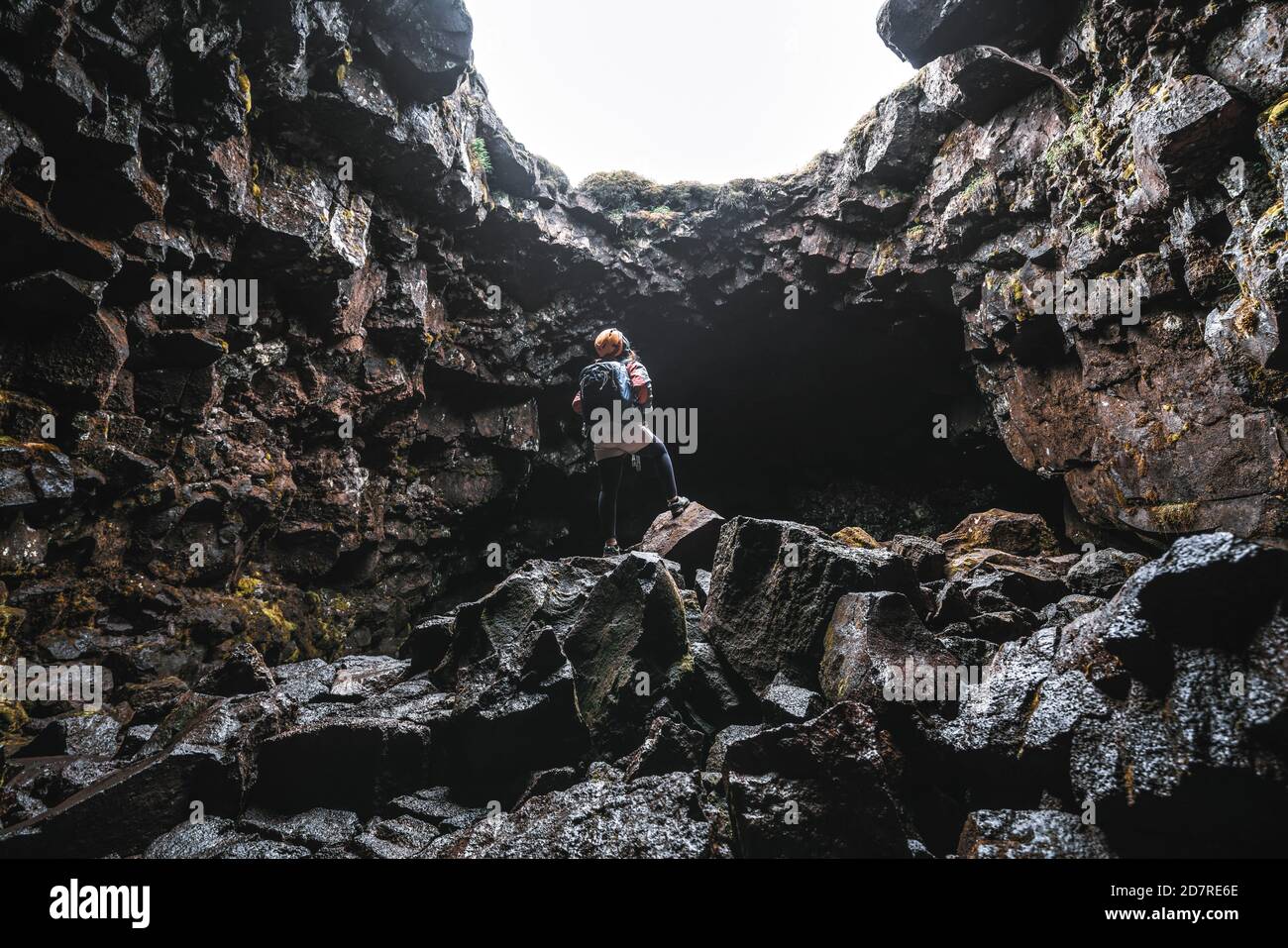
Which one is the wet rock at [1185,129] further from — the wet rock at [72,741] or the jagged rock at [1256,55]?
the wet rock at [72,741]

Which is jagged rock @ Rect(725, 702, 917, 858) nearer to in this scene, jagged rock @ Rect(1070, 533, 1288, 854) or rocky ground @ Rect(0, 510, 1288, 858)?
rocky ground @ Rect(0, 510, 1288, 858)

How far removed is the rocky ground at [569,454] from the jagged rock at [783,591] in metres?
0.04

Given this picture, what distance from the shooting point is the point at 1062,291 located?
30.8ft

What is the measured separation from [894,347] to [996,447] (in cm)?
343

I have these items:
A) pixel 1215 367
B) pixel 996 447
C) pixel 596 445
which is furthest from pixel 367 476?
pixel 996 447

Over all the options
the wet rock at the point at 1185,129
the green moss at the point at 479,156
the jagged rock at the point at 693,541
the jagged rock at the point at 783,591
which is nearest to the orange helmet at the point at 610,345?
the jagged rock at the point at 693,541

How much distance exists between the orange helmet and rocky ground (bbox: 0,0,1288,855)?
278cm

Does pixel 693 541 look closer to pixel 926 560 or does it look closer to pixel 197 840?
Answer: pixel 926 560

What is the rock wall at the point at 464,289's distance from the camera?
6008 mm

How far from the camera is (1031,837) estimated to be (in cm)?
262

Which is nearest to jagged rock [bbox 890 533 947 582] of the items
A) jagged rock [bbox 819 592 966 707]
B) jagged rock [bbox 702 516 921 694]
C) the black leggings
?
jagged rock [bbox 702 516 921 694]

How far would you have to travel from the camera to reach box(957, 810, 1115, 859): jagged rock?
256cm

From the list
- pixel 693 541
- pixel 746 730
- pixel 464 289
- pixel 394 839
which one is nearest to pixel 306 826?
pixel 394 839
